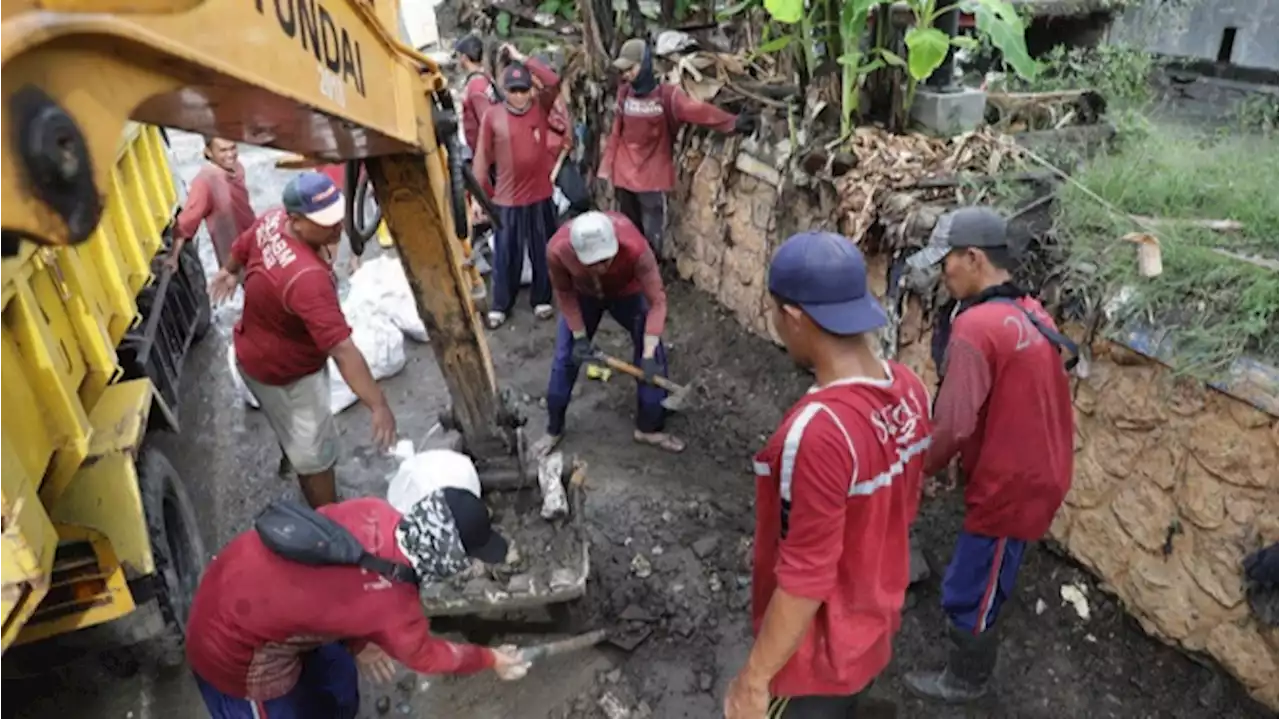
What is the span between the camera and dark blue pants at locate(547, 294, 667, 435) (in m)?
5.12

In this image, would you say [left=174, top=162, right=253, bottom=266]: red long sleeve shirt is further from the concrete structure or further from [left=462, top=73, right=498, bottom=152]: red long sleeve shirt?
the concrete structure

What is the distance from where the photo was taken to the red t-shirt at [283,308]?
3.63 meters

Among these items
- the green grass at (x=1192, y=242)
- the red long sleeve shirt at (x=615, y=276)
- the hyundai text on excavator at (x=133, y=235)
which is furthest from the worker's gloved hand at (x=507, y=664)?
the green grass at (x=1192, y=242)

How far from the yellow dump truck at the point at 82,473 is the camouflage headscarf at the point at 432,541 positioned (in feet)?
3.57

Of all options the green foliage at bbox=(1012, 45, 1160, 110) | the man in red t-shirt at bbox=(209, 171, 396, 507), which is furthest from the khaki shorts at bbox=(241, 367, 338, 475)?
the green foliage at bbox=(1012, 45, 1160, 110)

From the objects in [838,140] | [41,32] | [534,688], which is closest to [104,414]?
[534,688]

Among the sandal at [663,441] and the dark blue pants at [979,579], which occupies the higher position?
the dark blue pants at [979,579]

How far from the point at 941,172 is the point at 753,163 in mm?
1584

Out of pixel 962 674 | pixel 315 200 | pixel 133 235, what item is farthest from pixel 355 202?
pixel 962 674

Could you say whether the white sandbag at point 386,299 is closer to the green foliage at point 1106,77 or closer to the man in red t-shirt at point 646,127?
the man in red t-shirt at point 646,127

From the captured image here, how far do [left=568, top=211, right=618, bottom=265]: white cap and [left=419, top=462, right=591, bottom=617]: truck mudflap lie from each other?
1170 mm

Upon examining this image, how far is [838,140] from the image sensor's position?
204 inches

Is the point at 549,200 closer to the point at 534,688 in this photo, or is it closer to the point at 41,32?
the point at 534,688

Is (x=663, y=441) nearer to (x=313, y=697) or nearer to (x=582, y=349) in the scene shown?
(x=582, y=349)
